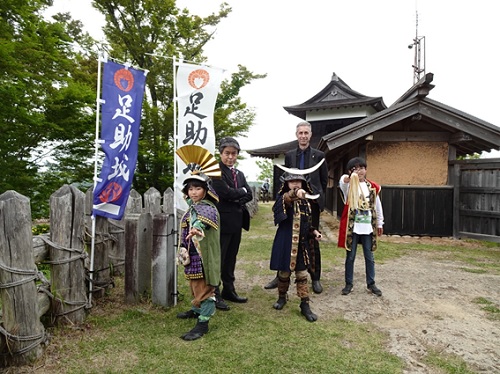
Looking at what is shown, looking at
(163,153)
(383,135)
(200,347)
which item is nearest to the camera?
(200,347)

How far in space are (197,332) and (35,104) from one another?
6892mm

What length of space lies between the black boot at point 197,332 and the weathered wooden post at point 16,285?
4.05 feet

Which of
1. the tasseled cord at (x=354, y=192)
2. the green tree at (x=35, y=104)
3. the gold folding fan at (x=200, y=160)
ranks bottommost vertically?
the tasseled cord at (x=354, y=192)

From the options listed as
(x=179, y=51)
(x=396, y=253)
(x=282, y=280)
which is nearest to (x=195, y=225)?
(x=282, y=280)

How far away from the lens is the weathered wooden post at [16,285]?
243 centimetres

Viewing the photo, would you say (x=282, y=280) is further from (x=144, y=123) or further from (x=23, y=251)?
(x=144, y=123)

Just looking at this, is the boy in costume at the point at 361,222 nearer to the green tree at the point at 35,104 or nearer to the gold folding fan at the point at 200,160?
the gold folding fan at the point at 200,160

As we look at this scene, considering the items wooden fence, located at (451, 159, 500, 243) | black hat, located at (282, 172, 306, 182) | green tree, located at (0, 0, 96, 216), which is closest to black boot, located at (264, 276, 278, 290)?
black hat, located at (282, 172, 306, 182)

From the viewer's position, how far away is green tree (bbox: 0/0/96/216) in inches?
249

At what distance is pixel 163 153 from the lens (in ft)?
34.3

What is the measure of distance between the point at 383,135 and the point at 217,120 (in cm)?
587

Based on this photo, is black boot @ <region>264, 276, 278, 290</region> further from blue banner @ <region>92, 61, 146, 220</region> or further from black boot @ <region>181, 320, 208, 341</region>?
blue banner @ <region>92, 61, 146, 220</region>

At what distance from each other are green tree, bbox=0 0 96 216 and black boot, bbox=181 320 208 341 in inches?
230

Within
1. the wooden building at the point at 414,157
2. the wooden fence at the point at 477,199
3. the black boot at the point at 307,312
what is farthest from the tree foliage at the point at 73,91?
the wooden fence at the point at 477,199
